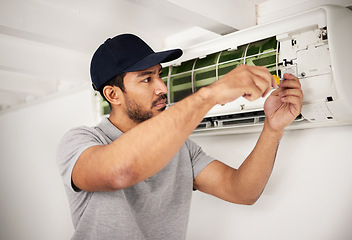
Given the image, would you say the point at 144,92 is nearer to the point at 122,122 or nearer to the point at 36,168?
the point at 122,122

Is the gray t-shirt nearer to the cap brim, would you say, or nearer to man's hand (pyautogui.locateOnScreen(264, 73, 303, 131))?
the cap brim

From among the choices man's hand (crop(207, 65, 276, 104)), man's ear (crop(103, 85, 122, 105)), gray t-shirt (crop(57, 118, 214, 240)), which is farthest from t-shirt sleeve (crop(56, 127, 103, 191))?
man's hand (crop(207, 65, 276, 104))

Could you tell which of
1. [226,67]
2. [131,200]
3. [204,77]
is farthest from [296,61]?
[131,200]

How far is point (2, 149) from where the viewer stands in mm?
3602

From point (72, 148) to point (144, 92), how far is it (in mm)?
353

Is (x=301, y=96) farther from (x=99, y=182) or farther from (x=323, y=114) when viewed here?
(x=99, y=182)

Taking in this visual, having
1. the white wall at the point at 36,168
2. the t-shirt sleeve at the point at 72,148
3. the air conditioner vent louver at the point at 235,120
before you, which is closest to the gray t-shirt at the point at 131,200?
the t-shirt sleeve at the point at 72,148

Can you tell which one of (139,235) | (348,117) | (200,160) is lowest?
(139,235)

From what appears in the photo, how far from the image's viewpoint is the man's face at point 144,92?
1.33 metres

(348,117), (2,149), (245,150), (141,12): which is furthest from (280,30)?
(2,149)

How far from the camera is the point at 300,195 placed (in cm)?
141

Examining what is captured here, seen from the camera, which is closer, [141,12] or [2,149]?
[141,12]

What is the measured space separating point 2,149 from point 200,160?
2.84 metres

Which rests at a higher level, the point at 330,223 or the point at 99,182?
the point at 99,182
